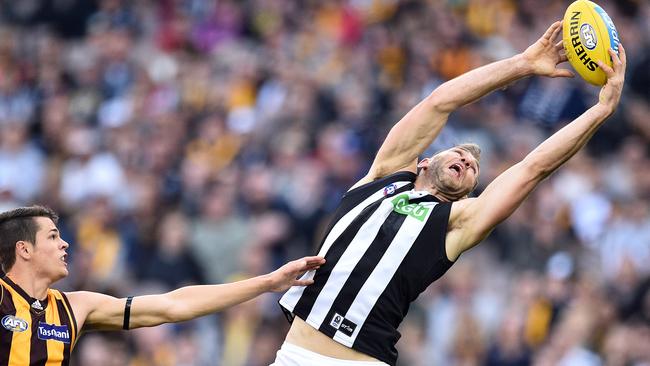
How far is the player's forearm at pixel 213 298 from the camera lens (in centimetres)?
684

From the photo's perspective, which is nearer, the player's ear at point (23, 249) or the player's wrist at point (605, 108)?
the player's wrist at point (605, 108)

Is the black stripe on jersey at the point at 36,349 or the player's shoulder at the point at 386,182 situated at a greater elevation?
the player's shoulder at the point at 386,182

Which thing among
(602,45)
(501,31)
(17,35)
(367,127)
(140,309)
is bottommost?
(140,309)

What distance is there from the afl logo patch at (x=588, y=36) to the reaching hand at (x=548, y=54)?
0.83 ft

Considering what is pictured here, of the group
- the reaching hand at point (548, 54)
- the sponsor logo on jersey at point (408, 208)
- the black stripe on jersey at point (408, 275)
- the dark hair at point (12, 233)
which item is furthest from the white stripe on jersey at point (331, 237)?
the dark hair at point (12, 233)

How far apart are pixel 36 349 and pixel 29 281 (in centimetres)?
36

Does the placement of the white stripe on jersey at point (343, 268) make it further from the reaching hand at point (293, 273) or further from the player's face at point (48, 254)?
the player's face at point (48, 254)

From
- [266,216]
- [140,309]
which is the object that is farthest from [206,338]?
[140,309]

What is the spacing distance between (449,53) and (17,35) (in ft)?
22.3

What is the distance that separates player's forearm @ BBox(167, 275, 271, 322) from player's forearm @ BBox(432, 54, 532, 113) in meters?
1.35

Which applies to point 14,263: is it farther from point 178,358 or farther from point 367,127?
point 367,127

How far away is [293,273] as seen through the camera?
6.71m

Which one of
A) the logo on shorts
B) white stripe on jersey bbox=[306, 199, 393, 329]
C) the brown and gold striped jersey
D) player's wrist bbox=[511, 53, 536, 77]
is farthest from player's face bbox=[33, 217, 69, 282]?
player's wrist bbox=[511, 53, 536, 77]

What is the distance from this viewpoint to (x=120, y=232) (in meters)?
13.5
